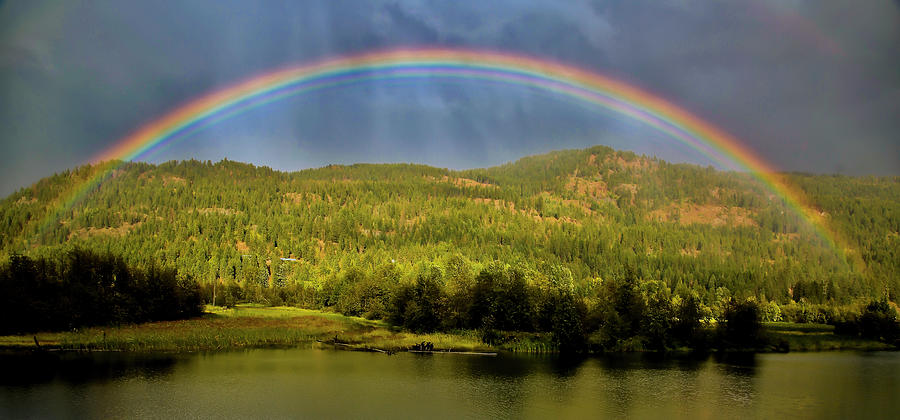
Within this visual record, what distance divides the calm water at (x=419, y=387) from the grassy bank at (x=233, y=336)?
5.45 metres

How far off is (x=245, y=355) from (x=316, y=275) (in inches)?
4464

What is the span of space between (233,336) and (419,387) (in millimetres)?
33766

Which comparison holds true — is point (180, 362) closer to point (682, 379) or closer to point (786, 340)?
point (682, 379)

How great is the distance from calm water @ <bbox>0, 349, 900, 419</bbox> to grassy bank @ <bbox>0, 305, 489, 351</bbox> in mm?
5453

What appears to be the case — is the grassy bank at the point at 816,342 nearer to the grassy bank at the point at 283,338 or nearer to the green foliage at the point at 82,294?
the grassy bank at the point at 283,338

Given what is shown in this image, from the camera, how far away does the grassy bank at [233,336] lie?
61188 mm

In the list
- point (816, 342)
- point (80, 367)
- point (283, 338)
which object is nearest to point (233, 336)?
point (283, 338)

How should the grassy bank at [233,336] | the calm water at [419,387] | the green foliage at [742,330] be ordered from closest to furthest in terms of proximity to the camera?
the calm water at [419,387], the grassy bank at [233,336], the green foliage at [742,330]

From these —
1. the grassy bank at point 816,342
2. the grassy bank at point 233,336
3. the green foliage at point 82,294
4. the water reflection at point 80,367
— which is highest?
the green foliage at point 82,294

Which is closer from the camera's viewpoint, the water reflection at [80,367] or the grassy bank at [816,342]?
the water reflection at [80,367]

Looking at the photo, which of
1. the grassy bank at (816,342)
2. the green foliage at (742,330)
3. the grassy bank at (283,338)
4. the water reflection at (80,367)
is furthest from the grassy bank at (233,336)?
the grassy bank at (816,342)

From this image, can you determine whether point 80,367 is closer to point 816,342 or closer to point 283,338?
point 283,338

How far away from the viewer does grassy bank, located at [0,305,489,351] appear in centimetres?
6119

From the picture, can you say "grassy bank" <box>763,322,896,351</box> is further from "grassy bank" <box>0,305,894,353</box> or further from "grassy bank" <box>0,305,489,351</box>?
"grassy bank" <box>0,305,489,351</box>
